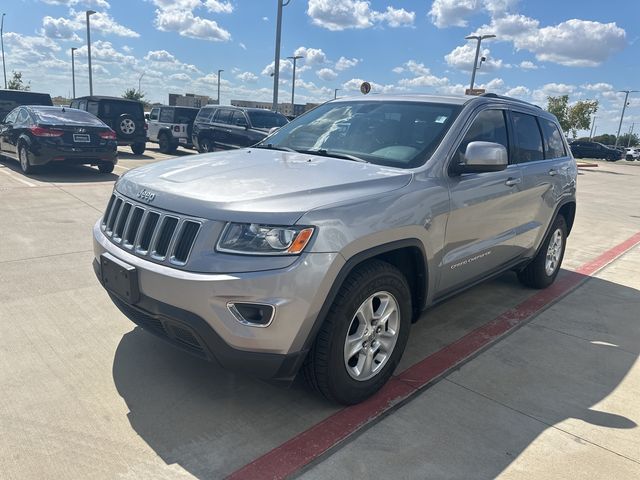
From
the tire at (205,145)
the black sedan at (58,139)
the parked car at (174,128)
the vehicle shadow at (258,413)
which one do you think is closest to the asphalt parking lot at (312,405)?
the vehicle shadow at (258,413)

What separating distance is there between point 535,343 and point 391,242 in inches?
75.0

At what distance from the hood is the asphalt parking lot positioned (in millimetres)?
1141

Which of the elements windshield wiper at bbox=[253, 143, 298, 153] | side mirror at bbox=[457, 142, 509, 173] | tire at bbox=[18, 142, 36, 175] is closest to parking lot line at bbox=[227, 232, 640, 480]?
side mirror at bbox=[457, 142, 509, 173]

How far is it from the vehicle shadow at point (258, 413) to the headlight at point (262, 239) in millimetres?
1002

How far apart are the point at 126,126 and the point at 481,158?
1447 centimetres

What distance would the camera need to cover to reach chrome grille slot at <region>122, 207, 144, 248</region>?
2.91 meters

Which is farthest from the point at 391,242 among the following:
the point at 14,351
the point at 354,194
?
the point at 14,351

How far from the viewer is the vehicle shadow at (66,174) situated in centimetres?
1059

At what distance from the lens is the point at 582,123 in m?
50.4

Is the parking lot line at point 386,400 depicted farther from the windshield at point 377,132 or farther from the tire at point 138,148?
the tire at point 138,148

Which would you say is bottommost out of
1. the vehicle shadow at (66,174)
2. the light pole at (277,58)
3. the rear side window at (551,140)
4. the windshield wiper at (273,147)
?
the vehicle shadow at (66,174)

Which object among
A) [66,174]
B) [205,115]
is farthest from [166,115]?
[66,174]

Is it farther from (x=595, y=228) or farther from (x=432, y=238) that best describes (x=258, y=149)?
(x=595, y=228)

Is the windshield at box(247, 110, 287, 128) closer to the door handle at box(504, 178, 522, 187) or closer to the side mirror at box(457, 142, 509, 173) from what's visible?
the door handle at box(504, 178, 522, 187)
